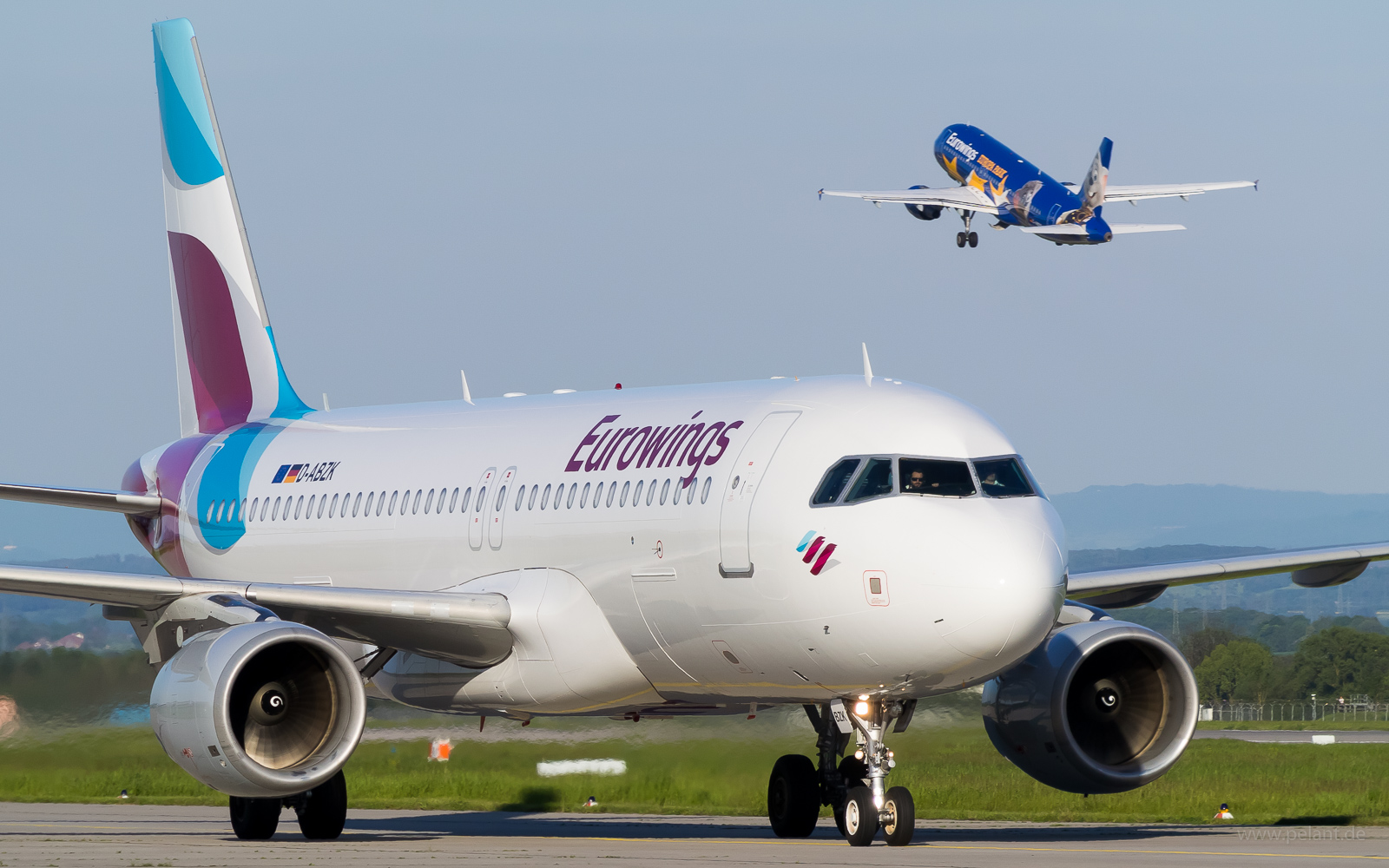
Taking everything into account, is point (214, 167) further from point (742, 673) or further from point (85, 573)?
point (742, 673)

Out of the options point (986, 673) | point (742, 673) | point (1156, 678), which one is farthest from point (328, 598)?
point (1156, 678)

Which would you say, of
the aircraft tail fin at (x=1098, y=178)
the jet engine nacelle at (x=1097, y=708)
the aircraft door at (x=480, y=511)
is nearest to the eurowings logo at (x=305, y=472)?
the aircraft door at (x=480, y=511)

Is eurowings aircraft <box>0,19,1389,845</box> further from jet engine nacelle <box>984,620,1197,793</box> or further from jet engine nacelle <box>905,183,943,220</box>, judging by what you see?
jet engine nacelle <box>905,183,943,220</box>

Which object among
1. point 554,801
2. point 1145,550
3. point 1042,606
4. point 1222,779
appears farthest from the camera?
point 1145,550

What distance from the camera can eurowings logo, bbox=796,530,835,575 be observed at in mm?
16047

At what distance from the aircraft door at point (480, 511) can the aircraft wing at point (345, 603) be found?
3.33 feet

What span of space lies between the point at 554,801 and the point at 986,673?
12.1 meters

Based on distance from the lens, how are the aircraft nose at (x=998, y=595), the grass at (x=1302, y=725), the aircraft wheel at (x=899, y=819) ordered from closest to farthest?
the aircraft nose at (x=998, y=595) → the aircraft wheel at (x=899, y=819) → the grass at (x=1302, y=725)

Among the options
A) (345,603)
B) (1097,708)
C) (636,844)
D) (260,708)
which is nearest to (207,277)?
(345,603)

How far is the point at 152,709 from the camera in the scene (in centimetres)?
1736

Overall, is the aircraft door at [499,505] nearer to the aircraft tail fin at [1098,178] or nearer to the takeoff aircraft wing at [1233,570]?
the takeoff aircraft wing at [1233,570]

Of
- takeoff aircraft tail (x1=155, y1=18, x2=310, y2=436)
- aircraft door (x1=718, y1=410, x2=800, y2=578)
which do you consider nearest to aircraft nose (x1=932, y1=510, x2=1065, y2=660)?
aircraft door (x1=718, y1=410, x2=800, y2=578)

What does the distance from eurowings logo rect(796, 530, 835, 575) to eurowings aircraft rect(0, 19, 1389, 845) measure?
0.03 m

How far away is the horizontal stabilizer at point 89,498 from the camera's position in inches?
893
